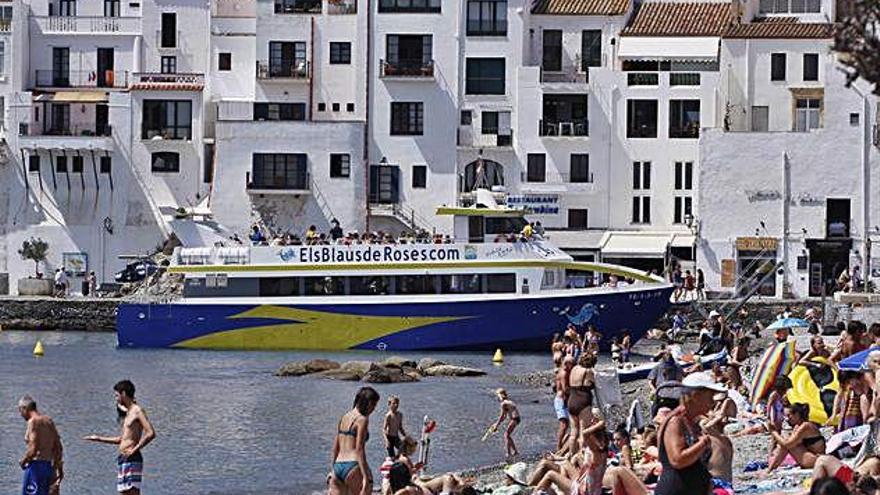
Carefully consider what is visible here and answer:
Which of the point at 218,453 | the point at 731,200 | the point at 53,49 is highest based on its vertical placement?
the point at 53,49

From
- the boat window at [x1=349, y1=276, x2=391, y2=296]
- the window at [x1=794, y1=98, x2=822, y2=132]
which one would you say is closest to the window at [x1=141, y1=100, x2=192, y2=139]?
the boat window at [x1=349, y1=276, x2=391, y2=296]

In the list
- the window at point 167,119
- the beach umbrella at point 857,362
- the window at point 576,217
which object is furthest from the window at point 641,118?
the beach umbrella at point 857,362

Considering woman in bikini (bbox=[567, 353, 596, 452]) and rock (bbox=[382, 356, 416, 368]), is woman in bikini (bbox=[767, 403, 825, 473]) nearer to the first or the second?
woman in bikini (bbox=[567, 353, 596, 452])

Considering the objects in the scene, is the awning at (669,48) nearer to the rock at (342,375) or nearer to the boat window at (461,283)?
the boat window at (461,283)

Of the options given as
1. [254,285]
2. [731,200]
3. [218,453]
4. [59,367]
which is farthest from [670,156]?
[218,453]

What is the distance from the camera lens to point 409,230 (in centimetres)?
7025

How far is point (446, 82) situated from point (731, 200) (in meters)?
11.1

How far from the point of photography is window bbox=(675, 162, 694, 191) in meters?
68.8

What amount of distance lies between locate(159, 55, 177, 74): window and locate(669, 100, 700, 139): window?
18.4 meters

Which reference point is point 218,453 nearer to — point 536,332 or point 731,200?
point 536,332

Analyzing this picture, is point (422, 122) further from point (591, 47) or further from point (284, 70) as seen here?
point (591, 47)

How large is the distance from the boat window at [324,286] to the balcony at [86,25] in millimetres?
22265

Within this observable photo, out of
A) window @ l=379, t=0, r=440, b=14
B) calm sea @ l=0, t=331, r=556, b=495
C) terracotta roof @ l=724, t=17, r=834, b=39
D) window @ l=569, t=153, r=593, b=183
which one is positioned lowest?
calm sea @ l=0, t=331, r=556, b=495

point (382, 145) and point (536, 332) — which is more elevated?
point (382, 145)
